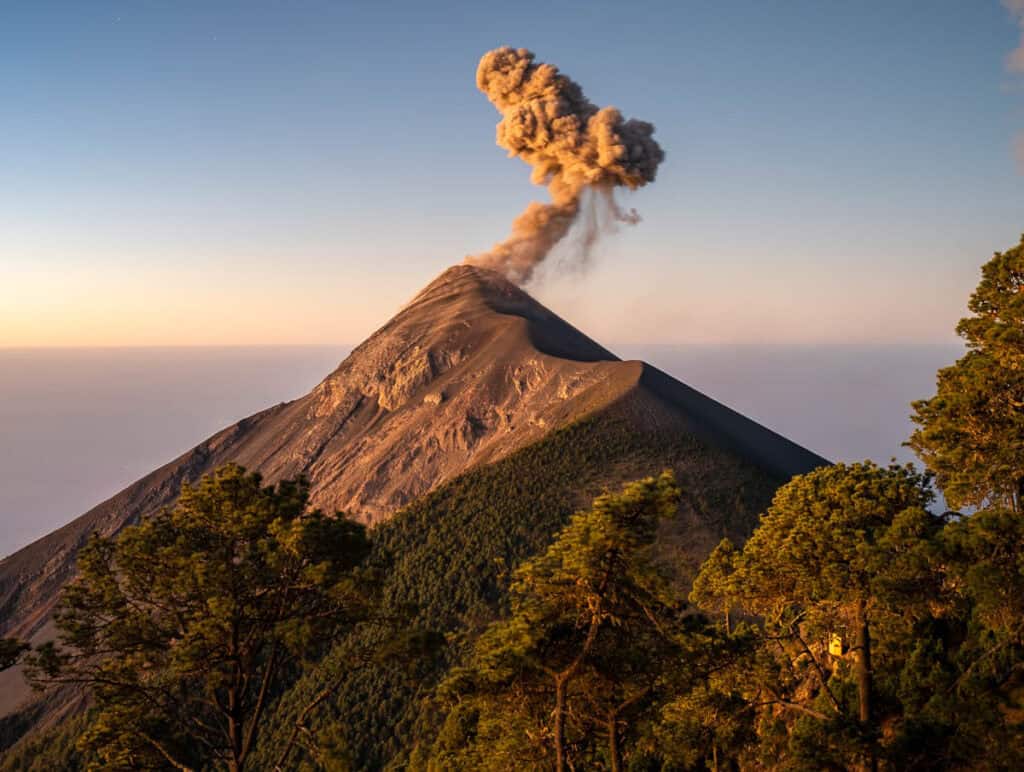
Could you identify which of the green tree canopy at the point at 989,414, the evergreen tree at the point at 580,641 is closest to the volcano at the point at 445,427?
the green tree canopy at the point at 989,414

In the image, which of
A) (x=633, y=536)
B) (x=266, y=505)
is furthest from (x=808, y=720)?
(x=266, y=505)

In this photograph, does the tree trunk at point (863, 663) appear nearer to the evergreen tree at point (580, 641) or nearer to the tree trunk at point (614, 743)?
the evergreen tree at point (580, 641)

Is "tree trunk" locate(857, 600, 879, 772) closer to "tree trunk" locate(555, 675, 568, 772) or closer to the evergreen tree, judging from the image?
the evergreen tree

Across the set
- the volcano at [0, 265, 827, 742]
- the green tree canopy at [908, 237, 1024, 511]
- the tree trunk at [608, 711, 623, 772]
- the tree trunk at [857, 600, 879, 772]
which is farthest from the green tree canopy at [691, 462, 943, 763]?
the volcano at [0, 265, 827, 742]

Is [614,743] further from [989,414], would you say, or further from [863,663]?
[989,414]

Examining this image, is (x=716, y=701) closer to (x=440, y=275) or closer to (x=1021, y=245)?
(x=1021, y=245)

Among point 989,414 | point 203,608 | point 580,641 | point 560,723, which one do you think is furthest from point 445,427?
point 560,723
